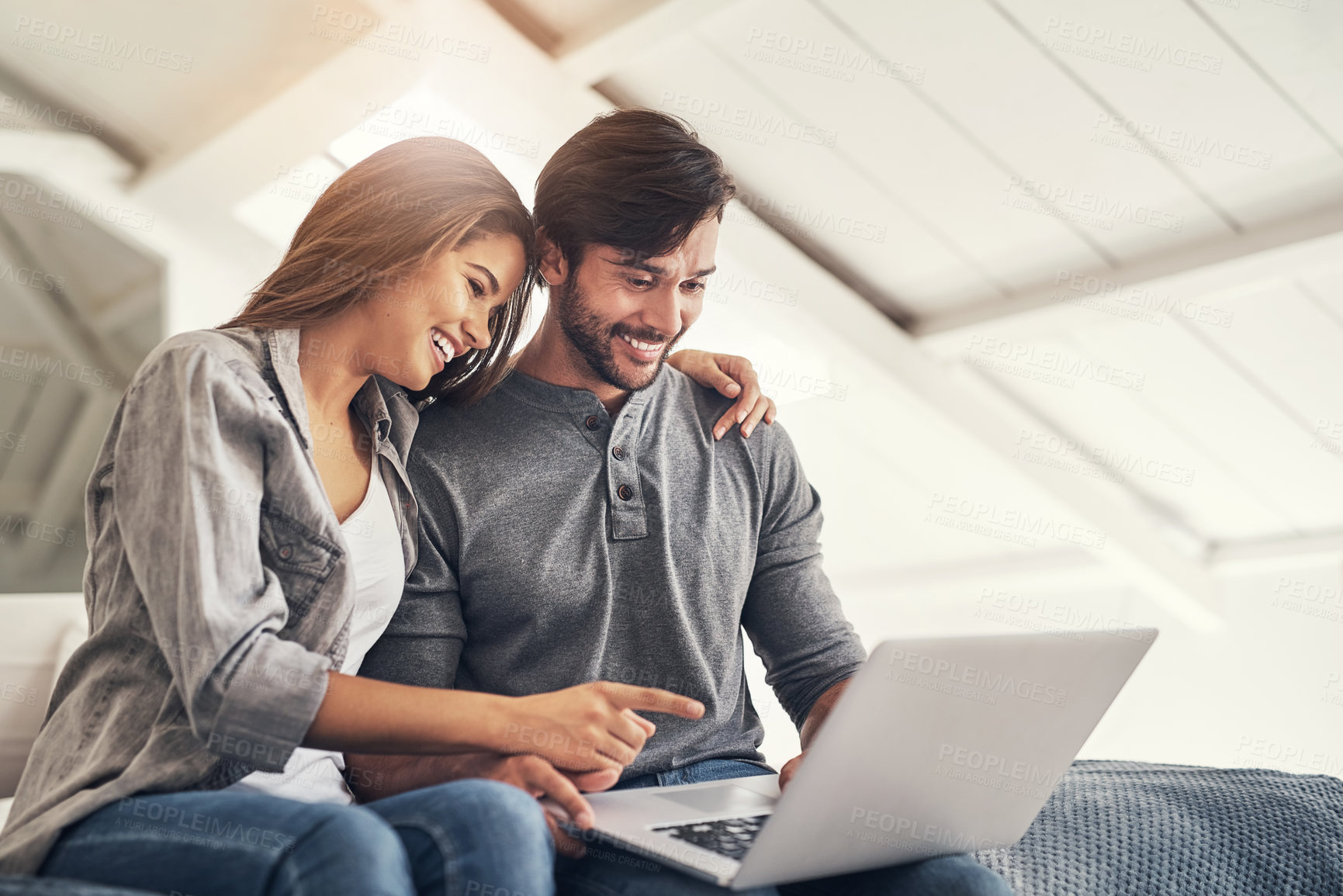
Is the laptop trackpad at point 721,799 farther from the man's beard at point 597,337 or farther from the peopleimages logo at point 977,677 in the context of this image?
the man's beard at point 597,337

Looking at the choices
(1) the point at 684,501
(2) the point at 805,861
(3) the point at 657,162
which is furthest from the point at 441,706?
(3) the point at 657,162

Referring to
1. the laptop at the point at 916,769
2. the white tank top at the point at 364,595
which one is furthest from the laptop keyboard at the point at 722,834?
the white tank top at the point at 364,595

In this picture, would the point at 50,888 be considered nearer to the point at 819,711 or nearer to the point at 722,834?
the point at 722,834

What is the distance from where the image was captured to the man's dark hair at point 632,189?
1.24 meters

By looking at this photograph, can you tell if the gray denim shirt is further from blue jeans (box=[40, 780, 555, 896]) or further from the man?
the man

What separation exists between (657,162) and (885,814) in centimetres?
83

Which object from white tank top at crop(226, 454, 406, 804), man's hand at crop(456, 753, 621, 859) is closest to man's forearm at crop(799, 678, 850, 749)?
man's hand at crop(456, 753, 621, 859)

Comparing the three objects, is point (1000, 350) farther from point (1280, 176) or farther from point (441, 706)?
point (441, 706)

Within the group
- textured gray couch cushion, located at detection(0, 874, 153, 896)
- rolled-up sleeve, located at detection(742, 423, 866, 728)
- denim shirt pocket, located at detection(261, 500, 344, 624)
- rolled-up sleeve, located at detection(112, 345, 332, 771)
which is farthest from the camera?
rolled-up sleeve, located at detection(742, 423, 866, 728)

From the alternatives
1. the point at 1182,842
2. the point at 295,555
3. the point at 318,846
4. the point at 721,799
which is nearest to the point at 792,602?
the point at 721,799

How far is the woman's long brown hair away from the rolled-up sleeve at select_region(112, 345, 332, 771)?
19 cm

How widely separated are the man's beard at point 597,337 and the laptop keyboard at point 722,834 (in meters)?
0.60

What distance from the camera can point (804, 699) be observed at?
4.12ft

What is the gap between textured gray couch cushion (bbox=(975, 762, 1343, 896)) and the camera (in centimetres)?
108
